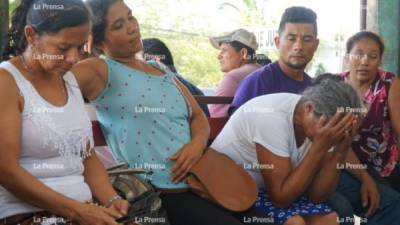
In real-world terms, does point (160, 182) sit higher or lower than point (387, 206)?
higher

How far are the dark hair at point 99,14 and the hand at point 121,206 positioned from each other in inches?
29.5

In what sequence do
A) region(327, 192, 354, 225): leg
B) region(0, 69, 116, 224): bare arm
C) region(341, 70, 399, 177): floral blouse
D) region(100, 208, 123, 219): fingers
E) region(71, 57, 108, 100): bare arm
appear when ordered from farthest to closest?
region(341, 70, 399, 177): floral blouse
region(327, 192, 354, 225): leg
region(71, 57, 108, 100): bare arm
region(100, 208, 123, 219): fingers
region(0, 69, 116, 224): bare arm

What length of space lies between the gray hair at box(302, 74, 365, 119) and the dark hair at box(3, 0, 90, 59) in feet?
3.41

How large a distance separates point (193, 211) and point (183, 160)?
0.21 metres

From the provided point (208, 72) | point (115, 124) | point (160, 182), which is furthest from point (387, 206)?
point (208, 72)

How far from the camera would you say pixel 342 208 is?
9.12ft

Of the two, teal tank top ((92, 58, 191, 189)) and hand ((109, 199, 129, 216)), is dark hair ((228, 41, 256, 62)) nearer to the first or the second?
teal tank top ((92, 58, 191, 189))

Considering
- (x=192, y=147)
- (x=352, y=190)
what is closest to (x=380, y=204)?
(x=352, y=190)

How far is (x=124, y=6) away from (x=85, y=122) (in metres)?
0.62

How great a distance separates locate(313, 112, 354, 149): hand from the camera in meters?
2.44

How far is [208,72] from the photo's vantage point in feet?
18.0

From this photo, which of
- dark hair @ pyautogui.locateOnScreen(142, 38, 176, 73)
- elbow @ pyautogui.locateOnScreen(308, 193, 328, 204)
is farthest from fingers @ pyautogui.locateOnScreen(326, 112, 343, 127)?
dark hair @ pyautogui.locateOnScreen(142, 38, 176, 73)

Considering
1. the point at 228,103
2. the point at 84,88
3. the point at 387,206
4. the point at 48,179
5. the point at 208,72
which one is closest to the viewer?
the point at 48,179

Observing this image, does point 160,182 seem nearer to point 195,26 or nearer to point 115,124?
point 115,124
